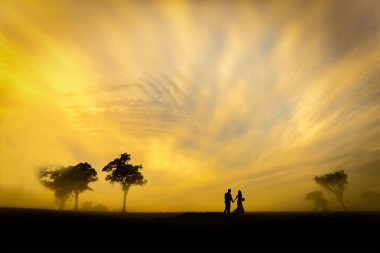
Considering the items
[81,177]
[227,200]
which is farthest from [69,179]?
[227,200]

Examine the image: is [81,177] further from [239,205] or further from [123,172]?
[239,205]

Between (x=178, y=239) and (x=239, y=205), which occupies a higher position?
(x=239, y=205)

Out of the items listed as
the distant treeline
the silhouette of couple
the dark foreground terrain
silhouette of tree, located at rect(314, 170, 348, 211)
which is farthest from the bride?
silhouette of tree, located at rect(314, 170, 348, 211)

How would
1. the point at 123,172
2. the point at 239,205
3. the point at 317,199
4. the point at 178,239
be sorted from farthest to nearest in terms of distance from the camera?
the point at 317,199 < the point at 123,172 < the point at 239,205 < the point at 178,239

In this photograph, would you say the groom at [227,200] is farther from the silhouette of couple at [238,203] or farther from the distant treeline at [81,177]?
the distant treeline at [81,177]

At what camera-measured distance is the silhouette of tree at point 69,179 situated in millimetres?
100688

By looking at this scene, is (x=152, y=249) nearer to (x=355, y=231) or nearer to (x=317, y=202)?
(x=355, y=231)

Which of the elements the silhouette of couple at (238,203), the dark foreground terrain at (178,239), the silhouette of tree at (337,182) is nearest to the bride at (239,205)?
the silhouette of couple at (238,203)

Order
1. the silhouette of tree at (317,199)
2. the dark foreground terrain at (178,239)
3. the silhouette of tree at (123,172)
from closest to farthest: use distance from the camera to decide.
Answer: the dark foreground terrain at (178,239) → the silhouette of tree at (123,172) → the silhouette of tree at (317,199)

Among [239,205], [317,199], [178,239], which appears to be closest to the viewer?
[178,239]

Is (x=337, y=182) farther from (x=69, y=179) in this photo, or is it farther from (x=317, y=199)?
(x=69, y=179)

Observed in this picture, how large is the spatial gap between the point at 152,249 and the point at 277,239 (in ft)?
26.0

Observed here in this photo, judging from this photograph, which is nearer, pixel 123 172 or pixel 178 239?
pixel 178 239

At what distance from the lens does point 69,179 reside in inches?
4006
